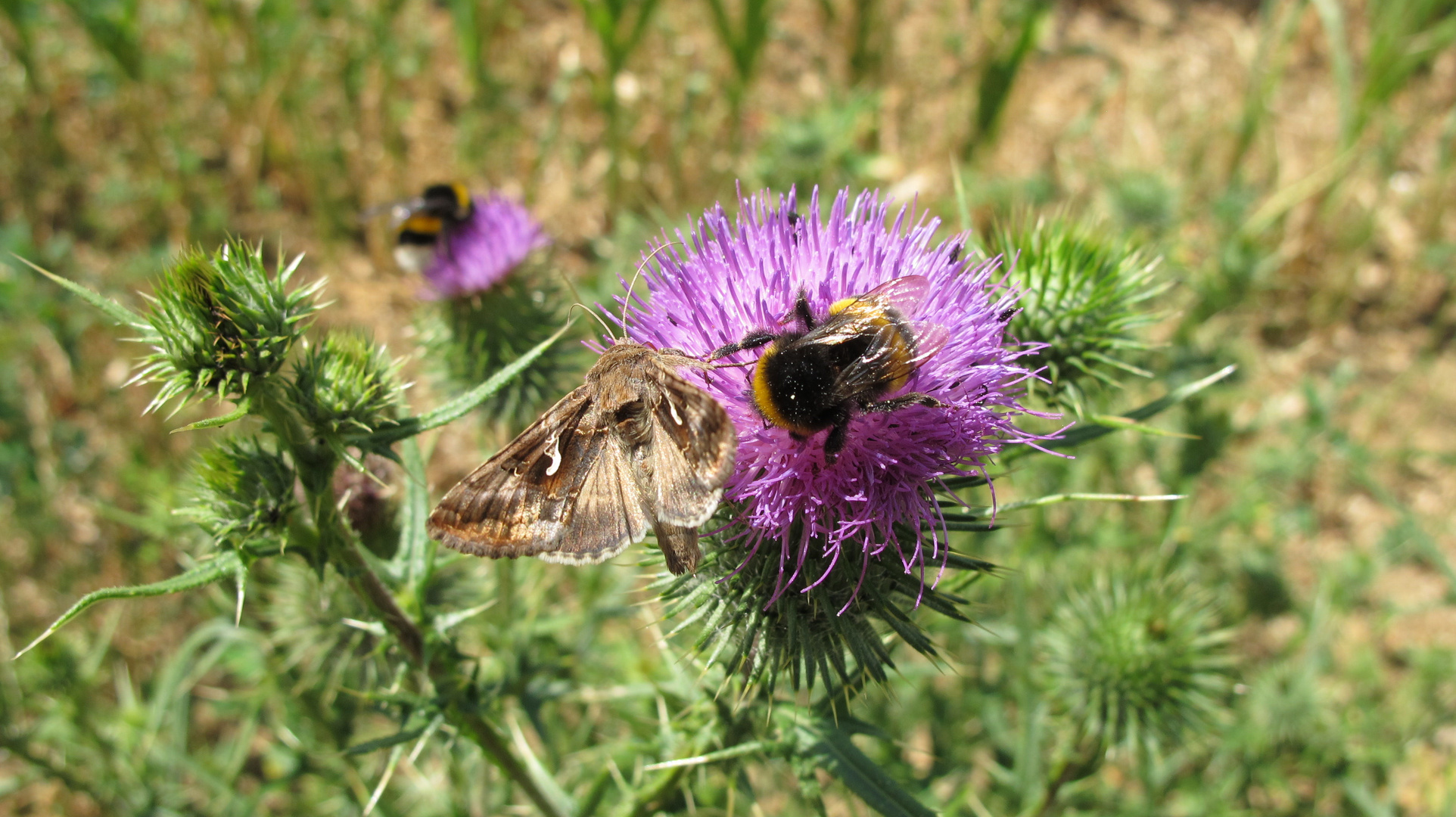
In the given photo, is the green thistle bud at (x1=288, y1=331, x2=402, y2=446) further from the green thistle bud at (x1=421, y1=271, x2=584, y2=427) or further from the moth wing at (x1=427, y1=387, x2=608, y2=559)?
the green thistle bud at (x1=421, y1=271, x2=584, y2=427)

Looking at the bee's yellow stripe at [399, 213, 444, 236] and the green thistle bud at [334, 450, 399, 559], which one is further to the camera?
the bee's yellow stripe at [399, 213, 444, 236]

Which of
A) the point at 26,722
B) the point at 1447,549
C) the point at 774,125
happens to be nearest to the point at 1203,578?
the point at 1447,549

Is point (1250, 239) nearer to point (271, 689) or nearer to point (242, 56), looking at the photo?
point (271, 689)

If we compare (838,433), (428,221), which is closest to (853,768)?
(838,433)

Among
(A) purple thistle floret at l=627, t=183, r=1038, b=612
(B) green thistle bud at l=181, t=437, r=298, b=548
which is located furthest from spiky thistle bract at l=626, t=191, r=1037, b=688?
(B) green thistle bud at l=181, t=437, r=298, b=548

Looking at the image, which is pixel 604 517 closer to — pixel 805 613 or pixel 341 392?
pixel 805 613

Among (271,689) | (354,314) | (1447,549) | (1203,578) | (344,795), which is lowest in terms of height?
(1447,549)
